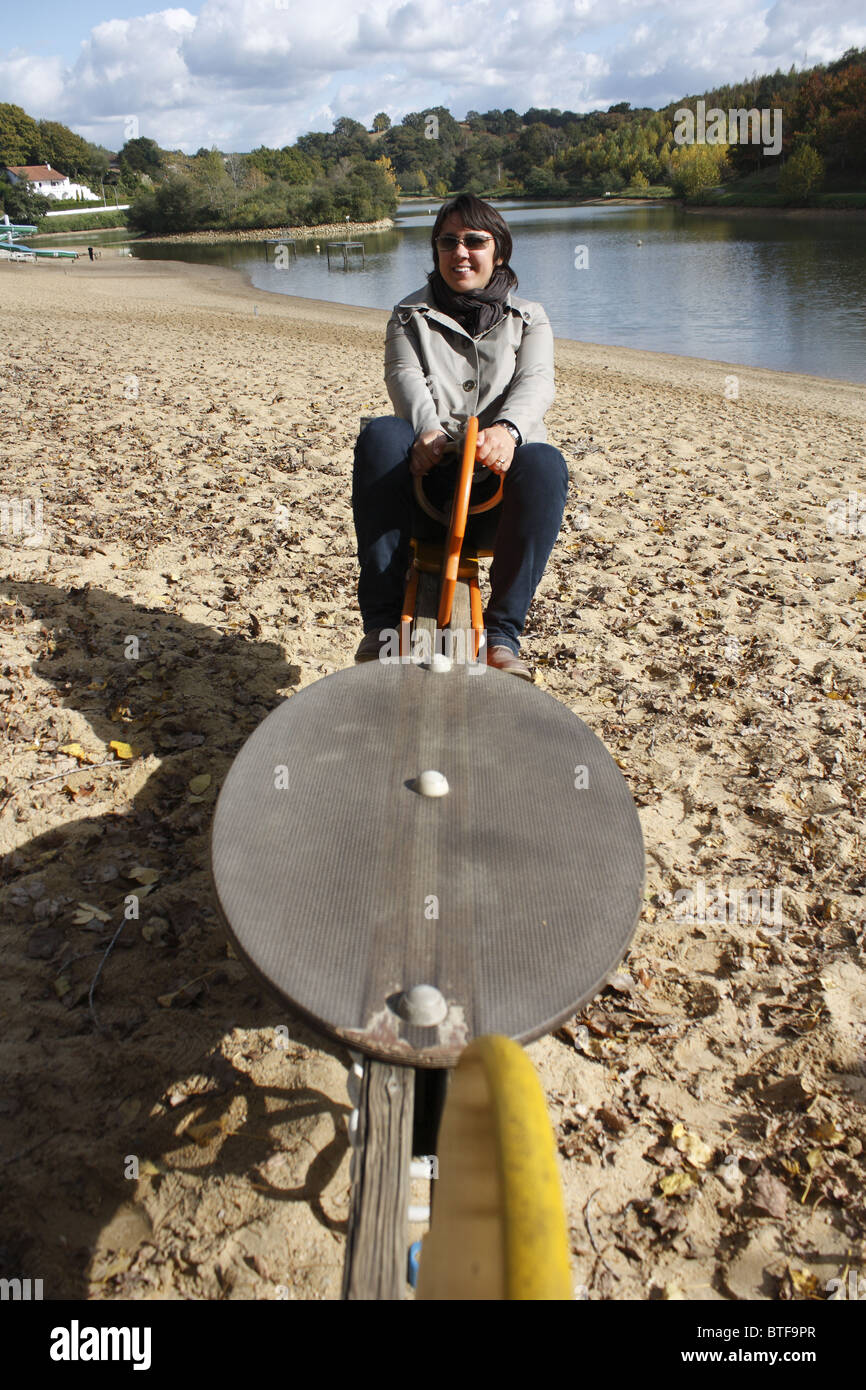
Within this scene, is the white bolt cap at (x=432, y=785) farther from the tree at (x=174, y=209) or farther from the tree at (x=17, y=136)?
the tree at (x=17, y=136)

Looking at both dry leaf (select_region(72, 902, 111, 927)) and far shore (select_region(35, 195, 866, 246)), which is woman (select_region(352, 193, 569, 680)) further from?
far shore (select_region(35, 195, 866, 246))

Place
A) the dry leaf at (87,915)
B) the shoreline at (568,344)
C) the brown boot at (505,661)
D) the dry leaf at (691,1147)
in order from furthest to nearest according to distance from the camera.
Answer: the shoreline at (568,344), the brown boot at (505,661), the dry leaf at (87,915), the dry leaf at (691,1147)

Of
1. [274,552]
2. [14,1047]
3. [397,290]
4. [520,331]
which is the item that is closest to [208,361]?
[274,552]

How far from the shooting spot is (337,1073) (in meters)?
1.89

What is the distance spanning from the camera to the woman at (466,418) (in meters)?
2.63

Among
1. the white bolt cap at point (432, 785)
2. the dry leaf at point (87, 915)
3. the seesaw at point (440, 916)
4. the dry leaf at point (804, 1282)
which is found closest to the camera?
the seesaw at point (440, 916)

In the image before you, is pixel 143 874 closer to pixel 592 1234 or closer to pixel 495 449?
pixel 592 1234

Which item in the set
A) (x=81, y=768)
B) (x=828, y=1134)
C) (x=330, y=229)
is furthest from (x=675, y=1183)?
(x=330, y=229)

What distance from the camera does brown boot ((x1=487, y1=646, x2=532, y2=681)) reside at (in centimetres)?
250

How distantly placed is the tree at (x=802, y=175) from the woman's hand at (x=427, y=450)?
2681 inches

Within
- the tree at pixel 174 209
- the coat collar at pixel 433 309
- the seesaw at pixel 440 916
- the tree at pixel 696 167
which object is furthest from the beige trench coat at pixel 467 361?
the tree at pixel 696 167

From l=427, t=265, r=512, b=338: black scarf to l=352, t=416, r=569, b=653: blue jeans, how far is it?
0.57 meters
